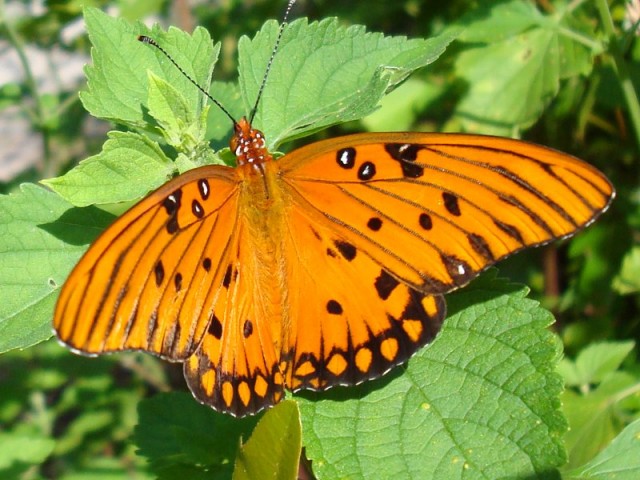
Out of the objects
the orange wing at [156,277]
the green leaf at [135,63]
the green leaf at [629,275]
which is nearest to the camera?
the orange wing at [156,277]

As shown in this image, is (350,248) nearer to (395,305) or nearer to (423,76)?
(395,305)

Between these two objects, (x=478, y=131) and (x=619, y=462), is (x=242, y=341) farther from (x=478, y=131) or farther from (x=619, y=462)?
(x=478, y=131)

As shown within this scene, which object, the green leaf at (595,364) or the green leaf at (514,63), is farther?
the green leaf at (514,63)

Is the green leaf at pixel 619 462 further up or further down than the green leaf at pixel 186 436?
further down

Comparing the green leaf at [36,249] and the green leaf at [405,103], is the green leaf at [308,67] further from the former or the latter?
the green leaf at [405,103]

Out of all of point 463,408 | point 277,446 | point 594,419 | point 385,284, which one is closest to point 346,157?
point 385,284

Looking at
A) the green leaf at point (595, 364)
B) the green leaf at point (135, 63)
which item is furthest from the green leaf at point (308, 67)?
the green leaf at point (595, 364)

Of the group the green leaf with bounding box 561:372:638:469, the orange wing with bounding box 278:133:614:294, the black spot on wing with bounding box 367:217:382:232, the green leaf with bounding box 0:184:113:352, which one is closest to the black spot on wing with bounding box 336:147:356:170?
the orange wing with bounding box 278:133:614:294
